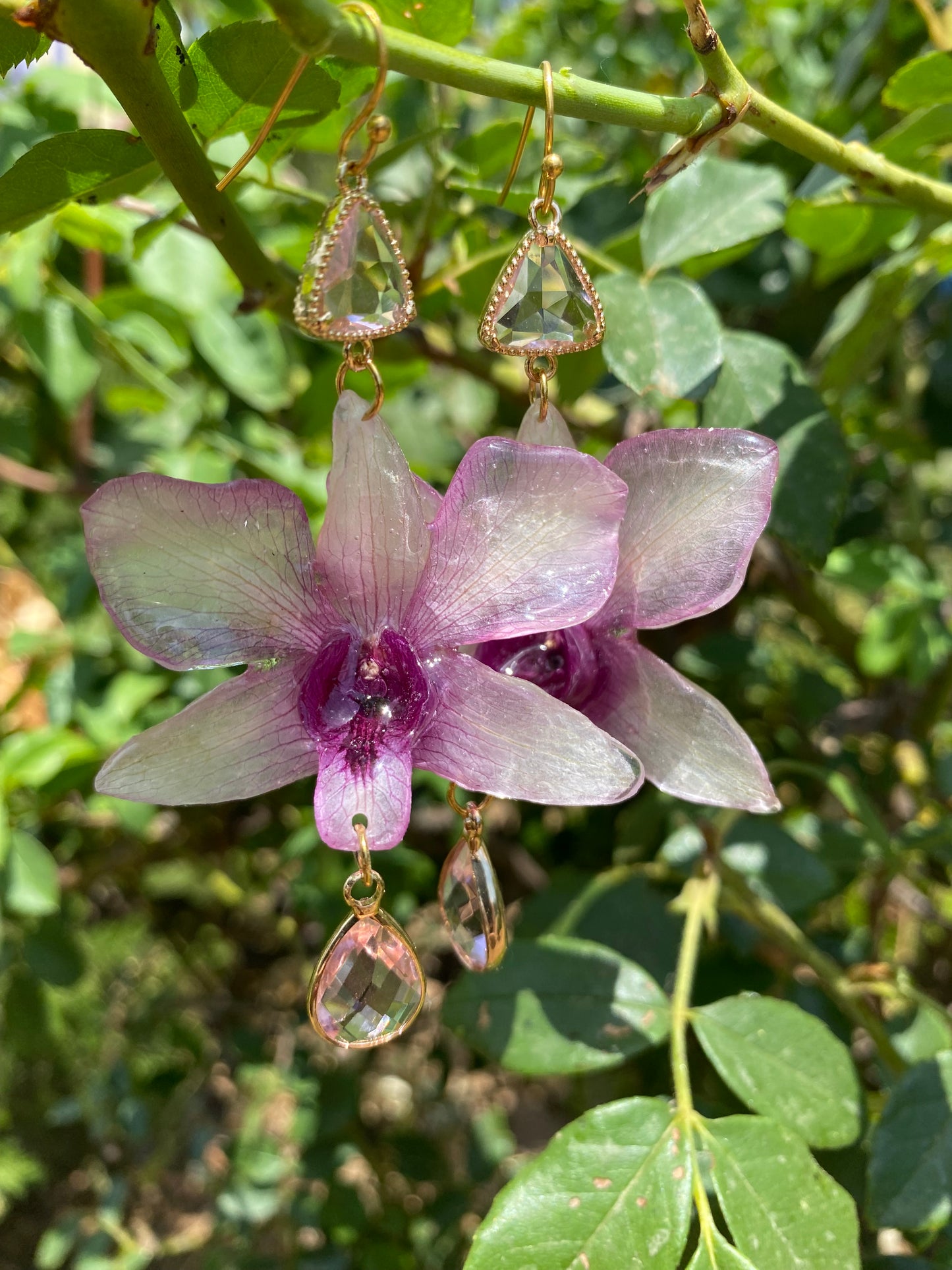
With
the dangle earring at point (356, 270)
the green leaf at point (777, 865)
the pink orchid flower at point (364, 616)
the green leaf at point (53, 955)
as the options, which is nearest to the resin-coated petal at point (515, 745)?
the pink orchid flower at point (364, 616)

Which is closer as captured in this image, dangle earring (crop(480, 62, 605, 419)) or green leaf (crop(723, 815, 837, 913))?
dangle earring (crop(480, 62, 605, 419))

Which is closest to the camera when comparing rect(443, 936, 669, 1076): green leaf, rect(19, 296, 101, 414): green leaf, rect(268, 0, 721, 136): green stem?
rect(268, 0, 721, 136): green stem

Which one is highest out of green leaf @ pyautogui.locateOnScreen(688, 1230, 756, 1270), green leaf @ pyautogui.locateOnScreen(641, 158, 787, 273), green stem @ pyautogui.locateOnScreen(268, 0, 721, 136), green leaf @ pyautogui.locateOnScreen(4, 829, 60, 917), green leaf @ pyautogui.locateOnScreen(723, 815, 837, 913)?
green stem @ pyautogui.locateOnScreen(268, 0, 721, 136)

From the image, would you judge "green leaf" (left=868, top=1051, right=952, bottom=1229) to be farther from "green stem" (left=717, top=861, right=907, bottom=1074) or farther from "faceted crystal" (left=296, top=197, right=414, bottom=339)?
"faceted crystal" (left=296, top=197, right=414, bottom=339)

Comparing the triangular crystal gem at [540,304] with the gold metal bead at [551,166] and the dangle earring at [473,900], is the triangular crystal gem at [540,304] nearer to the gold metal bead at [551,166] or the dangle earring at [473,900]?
the gold metal bead at [551,166]

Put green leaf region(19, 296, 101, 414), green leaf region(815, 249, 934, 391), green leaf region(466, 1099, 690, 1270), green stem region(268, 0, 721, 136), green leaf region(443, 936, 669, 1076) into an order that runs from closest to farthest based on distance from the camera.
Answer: green stem region(268, 0, 721, 136)
green leaf region(466, 1099, 690, 1270)
green leaf region(443, 936, 669, 1076)
green leaf region(815, 249, 934, 391)
green leaf region(19, 296, 101, 414)

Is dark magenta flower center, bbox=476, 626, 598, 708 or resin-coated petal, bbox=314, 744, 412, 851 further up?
dark magenta flower center, bbox=476, 626, 598, 708

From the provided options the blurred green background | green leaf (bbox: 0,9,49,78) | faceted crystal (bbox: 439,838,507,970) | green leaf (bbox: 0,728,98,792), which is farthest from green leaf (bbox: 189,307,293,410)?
faceted crystal (bbox: 439,838,507,970)

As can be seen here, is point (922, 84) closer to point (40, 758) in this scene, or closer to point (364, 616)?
point (364, 616)
